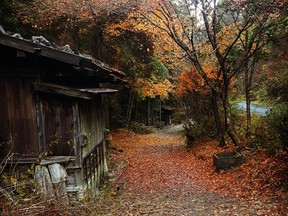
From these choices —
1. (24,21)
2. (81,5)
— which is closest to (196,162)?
(81,5)

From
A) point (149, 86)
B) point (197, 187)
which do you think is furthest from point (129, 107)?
point (197, 187)

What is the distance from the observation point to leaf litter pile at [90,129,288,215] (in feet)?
24.4

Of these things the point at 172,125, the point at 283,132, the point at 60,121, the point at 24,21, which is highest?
the point at 24,21

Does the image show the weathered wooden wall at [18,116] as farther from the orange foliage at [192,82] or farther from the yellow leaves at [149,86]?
the yellow leaves at [149,86]

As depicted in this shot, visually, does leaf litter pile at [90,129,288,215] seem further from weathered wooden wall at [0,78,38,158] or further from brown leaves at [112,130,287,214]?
weathered wooden wall at [0,78,38,158]

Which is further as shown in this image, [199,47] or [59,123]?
[199,47]

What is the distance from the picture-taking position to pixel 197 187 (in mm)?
10750

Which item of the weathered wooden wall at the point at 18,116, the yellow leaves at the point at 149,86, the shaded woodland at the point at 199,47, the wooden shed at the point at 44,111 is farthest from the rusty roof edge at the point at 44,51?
the yellow leaves at the point at 149,86

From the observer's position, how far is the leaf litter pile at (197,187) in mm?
7430

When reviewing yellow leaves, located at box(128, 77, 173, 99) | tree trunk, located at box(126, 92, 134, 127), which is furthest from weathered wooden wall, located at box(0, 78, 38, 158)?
tree trunk, located at box(126, 92, 134, 127)

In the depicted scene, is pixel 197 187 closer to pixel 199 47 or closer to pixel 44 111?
pixel 44 111

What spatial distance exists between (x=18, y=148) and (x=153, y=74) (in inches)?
757

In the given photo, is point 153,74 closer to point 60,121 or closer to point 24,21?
point 24,21

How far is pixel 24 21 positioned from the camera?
50.2 ft
